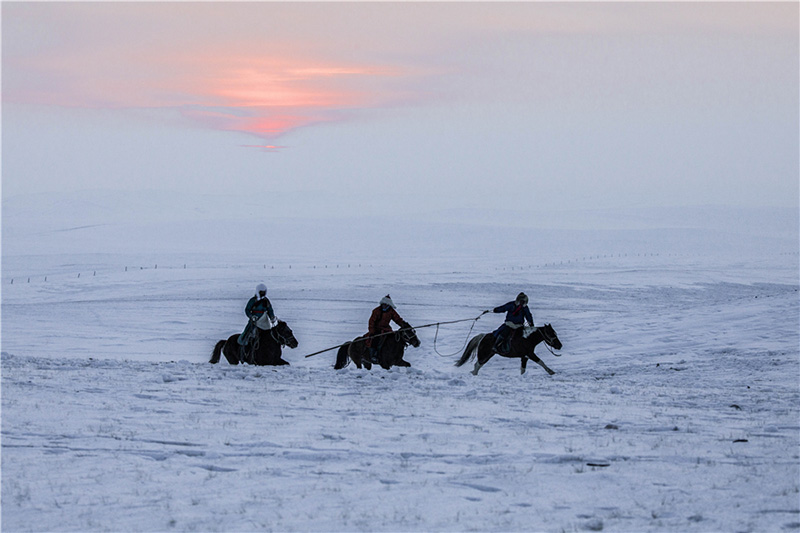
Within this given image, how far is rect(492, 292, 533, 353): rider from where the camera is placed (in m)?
17.1

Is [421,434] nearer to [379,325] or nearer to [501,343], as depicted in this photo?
[379,325]

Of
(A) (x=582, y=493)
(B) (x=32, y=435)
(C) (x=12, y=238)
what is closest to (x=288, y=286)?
(B) (x=32, y=435)

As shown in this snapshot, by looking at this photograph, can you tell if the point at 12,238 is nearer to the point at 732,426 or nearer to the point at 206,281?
the point at 206,281

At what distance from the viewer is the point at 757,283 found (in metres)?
50.2

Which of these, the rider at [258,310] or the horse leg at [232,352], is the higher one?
the rider at [258,310]

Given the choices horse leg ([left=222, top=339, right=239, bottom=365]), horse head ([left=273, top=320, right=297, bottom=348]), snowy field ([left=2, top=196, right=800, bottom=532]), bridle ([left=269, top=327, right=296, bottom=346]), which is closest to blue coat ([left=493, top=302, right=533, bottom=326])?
snowy field ([left=2, top=196, right=800, bottom=532])

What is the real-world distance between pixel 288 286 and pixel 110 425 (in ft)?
117

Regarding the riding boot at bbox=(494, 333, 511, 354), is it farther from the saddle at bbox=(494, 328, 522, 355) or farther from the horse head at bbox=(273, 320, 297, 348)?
the horse head at bbox=(273, 320, 297, 348)

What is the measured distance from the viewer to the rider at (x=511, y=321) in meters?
17.1

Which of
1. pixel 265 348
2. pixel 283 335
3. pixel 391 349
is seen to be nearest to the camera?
pixel 265 348

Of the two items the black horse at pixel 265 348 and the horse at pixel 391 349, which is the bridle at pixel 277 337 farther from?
the horse at pixel 391 349

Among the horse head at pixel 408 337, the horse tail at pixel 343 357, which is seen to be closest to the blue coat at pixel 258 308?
the horse tail at pixel 343 357

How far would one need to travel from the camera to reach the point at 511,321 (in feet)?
56.7

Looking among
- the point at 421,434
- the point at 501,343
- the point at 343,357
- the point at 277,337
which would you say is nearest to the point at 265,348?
the point at 277,337
